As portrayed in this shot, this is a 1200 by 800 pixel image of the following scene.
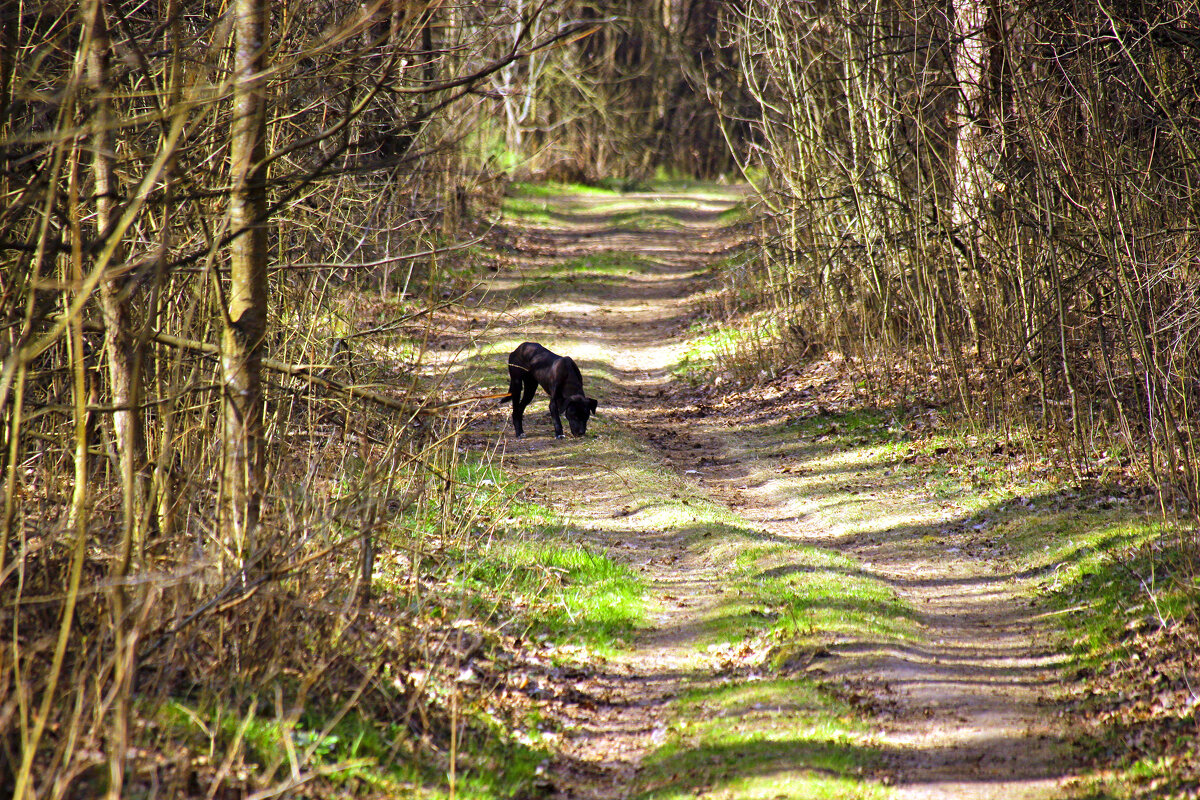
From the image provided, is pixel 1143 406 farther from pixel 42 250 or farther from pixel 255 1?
pixel 42 250

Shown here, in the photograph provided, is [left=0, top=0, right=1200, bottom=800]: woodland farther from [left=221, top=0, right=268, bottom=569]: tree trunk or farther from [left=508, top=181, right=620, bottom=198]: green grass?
[left=508, top=181, right=620, bottom=198]: green grass

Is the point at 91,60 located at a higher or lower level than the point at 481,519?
higher

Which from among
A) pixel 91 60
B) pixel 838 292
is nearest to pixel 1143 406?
pixel 838 292

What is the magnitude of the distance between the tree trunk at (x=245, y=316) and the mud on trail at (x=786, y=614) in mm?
1544

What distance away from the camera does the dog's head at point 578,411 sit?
11.2 m

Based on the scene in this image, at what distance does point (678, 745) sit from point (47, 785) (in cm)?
309

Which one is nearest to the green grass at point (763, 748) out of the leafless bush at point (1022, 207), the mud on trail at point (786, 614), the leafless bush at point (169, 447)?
the mud on trail at point (786, 614)

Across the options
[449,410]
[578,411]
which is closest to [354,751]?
[449,410]

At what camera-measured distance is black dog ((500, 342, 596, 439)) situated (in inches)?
444

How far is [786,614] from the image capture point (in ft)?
22.3

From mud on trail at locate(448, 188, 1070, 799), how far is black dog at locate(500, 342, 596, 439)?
34 cm

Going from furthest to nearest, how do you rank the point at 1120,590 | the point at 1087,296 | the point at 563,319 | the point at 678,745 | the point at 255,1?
the point at 563,319, the point at 1087,296, the point at 1120,590, the point at 678,745, the point at 255,1

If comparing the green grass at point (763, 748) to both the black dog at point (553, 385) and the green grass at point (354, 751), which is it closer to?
the green grass at point (354, 751)

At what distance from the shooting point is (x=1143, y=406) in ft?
28.3
